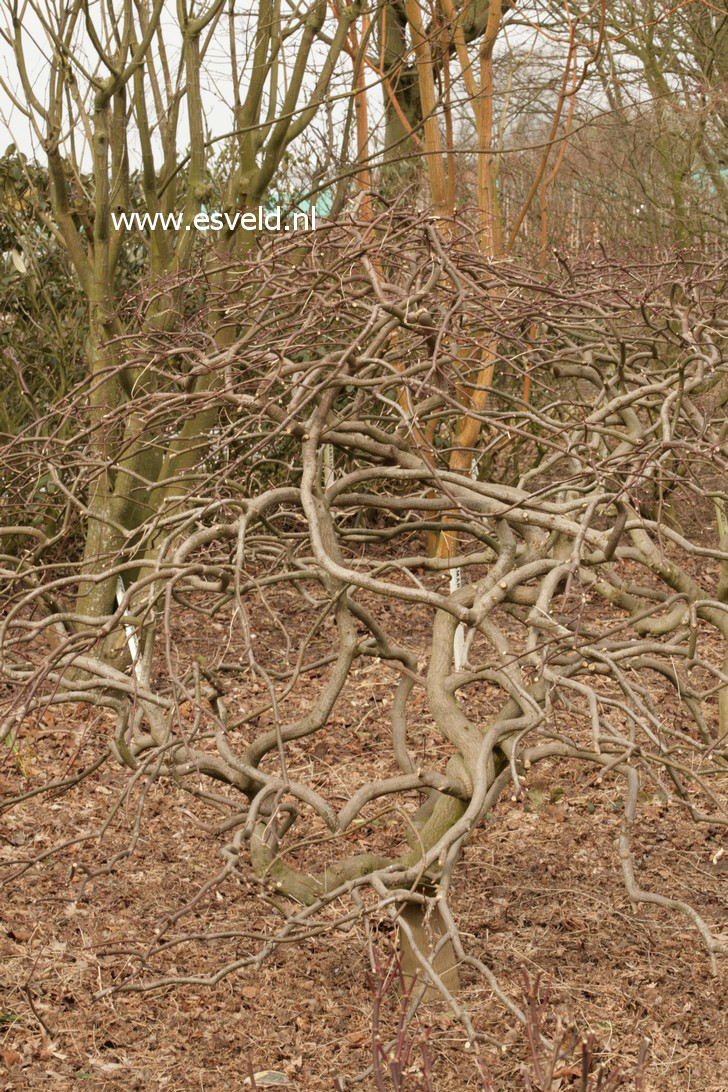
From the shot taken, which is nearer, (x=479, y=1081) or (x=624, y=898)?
(x=479, y=1081)

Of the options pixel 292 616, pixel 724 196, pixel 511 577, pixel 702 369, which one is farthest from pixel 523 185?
pixel 511 577

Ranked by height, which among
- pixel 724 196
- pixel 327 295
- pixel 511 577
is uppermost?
pixel 724 196

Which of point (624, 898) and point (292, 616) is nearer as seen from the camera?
point (624, 898)

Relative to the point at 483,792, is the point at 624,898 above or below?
below

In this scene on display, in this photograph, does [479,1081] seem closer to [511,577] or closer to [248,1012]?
[248,1012]

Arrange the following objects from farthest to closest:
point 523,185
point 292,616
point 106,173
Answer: point 523,185 → point 292,616 → point 106,173

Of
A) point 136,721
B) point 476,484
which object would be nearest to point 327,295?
point 476,484

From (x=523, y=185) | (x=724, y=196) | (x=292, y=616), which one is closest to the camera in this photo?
(x=292, y=616)

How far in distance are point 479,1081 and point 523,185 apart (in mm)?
10007

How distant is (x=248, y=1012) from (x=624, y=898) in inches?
56.6

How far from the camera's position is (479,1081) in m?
3.13

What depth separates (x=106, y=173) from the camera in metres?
6.11

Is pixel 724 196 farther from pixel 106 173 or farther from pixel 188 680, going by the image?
pixel 188 680

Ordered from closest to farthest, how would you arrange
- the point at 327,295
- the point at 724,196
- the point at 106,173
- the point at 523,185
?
1. the point at 327,295
2. the point at 106,173
3. the point at 724,196
4. the point at 523,185
